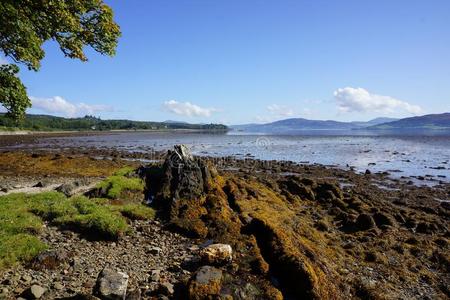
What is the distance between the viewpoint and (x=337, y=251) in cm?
1338

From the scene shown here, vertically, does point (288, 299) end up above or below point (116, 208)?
below

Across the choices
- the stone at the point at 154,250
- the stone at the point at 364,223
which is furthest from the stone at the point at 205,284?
the stone at the point at 364,223

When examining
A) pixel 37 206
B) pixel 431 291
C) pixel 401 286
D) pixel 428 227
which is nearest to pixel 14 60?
pixel 37 206

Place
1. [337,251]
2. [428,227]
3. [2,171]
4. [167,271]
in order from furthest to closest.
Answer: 1. [2,171]
2. [428,227]
3. [337,251]
4. [167,271]

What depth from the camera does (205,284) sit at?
28.7 feet

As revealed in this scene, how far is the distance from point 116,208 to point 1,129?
15403cm

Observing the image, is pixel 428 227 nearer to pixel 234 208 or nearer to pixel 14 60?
pixel 234 208

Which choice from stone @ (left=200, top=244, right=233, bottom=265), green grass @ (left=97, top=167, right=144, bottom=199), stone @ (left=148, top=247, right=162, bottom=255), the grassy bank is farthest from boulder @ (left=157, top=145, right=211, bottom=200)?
stone @ (left=200, top=244, right=233, bottom=265)

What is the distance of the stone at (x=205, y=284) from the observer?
28.0ft

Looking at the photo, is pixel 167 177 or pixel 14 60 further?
pixel 167 177

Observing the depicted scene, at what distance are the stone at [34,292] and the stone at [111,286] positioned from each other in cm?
123

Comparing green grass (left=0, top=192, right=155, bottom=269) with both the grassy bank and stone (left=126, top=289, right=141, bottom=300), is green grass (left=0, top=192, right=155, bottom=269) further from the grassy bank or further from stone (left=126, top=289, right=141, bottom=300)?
stone (left=126, top=289, right=141, bottom=300)

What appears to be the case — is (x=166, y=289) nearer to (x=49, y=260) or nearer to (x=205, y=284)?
(x=205, y=284)

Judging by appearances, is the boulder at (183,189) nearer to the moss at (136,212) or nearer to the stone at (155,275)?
the moss at (136,212)
